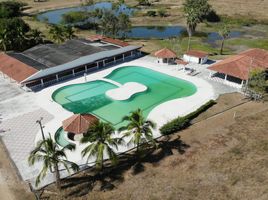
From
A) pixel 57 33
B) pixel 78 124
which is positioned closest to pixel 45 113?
pixel 78 124

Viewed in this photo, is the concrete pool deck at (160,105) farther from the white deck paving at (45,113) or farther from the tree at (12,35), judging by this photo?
the tree at (12,35)

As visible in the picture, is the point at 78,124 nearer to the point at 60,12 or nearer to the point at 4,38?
the point at 4,38

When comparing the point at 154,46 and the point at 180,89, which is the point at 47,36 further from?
the point at 180,89

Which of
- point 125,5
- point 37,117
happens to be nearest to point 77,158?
point 37,117

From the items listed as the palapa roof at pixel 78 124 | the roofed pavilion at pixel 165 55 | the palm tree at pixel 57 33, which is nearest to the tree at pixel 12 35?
the palm tree at pixel 57 33

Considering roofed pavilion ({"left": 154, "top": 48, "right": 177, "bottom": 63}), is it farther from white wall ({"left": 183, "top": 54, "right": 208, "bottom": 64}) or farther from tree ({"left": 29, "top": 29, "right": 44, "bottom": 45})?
tree ({"left": 29, "top": 29, "right": 44, "bottom": 45})

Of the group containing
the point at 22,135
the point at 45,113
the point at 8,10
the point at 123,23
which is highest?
the point at 8,10
